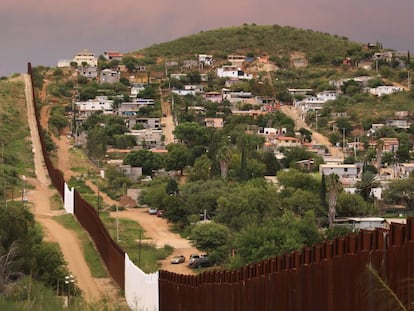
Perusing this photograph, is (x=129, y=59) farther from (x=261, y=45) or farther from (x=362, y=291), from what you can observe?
(x=362, y=291)

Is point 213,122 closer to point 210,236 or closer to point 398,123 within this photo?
point 398,123

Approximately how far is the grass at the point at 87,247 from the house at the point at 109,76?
6773 centimetres

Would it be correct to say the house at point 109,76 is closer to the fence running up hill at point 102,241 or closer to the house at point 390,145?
the house at point 390,145

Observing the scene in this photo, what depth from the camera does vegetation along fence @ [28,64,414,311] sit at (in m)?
5.99

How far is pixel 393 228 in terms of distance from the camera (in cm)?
596

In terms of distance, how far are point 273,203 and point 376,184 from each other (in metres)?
12.7

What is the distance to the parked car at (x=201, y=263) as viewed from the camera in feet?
97.2

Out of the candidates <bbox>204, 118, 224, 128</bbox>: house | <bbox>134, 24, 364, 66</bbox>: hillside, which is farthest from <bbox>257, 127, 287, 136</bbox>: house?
<bbox>134, 24, 364, 66</bbox>: hillside

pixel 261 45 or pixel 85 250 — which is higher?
pixel 261 45

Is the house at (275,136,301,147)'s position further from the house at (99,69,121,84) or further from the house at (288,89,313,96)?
the house at (99,69,121,84)

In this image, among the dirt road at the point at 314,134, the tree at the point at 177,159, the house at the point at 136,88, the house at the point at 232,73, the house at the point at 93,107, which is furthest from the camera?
the house at the point at 232,73

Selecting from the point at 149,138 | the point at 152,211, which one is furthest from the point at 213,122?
the point at 152,211

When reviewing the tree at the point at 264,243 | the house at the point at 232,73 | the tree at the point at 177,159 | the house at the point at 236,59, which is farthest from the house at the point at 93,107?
the tree at the point at 264,243

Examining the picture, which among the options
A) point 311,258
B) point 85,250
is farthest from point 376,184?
point 311,258
